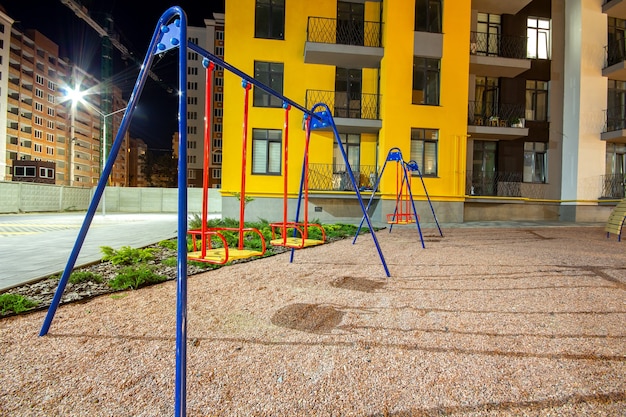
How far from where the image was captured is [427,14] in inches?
722

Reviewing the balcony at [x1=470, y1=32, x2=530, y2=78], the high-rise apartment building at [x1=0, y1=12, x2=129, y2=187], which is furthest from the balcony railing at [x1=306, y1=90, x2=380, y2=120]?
the high-rise apartment building at [x1=0, y1=12, x2=129, y2=187]

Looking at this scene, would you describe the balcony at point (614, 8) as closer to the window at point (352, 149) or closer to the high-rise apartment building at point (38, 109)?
the window at point (352, 149)

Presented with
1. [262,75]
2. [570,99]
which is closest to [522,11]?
[570,99]

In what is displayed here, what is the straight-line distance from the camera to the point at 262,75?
18.8 m

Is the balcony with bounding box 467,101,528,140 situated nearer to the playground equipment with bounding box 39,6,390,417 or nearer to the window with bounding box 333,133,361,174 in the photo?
the window with bounding box 333,133,361,174

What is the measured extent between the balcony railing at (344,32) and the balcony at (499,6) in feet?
18.0

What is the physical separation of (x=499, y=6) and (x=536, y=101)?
5477 mm

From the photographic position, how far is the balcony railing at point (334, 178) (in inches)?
731

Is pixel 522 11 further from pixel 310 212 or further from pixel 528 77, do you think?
pixel 310 212

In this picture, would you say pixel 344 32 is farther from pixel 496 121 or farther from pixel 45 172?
pixel 45 172

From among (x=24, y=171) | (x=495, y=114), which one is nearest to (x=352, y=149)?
(x=495, y=114)

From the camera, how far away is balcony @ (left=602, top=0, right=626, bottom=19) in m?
19.4

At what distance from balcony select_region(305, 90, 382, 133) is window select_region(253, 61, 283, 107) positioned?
1.65 metres

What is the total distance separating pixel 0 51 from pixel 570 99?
87.2 meters
